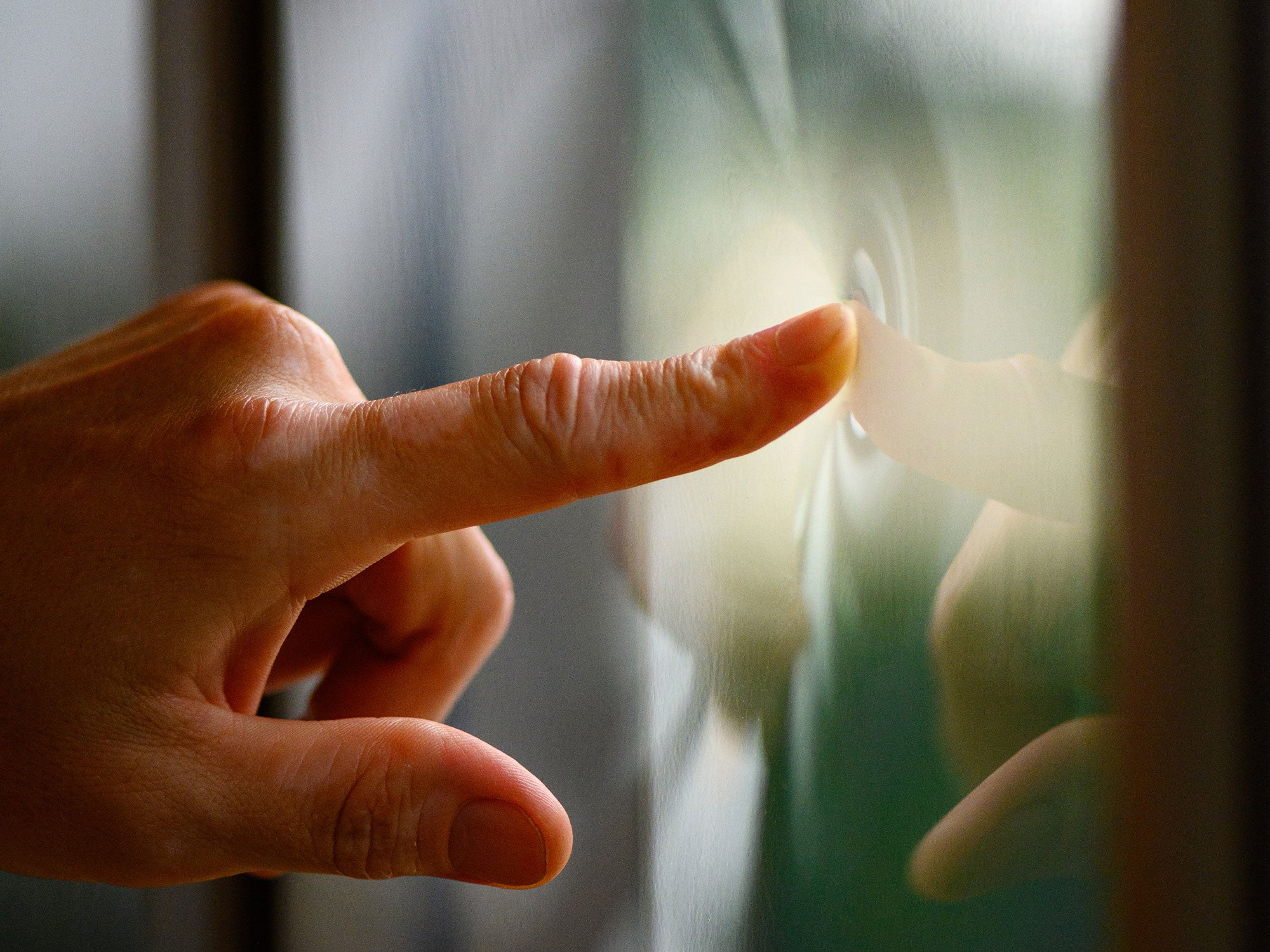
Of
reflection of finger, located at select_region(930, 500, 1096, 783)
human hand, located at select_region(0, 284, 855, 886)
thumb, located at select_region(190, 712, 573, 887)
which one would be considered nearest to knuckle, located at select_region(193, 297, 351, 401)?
human hand, located at select_region(0, 284, 855, 886)

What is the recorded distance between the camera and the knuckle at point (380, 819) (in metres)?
0.32

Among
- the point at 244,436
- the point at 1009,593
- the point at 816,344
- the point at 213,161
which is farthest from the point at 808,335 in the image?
the point at 213,161

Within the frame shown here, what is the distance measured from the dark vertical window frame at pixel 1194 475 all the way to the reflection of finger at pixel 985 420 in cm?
2

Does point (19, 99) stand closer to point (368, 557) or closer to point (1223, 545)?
point (368, 557)

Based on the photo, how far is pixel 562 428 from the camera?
312 millimetres

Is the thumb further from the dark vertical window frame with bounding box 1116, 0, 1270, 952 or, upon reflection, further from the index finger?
the dark vertical window frame with bounding box 1116, 0, 1270, 952

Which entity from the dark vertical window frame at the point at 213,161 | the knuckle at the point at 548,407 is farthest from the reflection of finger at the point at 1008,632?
the dark vertical window frame at the point at 213,161

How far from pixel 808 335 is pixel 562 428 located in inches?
3.5

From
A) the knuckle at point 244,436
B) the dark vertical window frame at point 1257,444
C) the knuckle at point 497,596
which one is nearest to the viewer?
the dark vertical window frame at point 1257,444

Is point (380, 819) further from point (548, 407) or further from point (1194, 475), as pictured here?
point (1194, 475)

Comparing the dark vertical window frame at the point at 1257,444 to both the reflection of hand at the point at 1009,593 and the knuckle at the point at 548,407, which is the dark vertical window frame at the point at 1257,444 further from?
the knuckle at the point at 548,407

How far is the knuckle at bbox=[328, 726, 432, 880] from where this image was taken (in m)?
0.32

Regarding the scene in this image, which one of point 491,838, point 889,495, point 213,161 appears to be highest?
point 213,161

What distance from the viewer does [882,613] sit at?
0.33 metres
